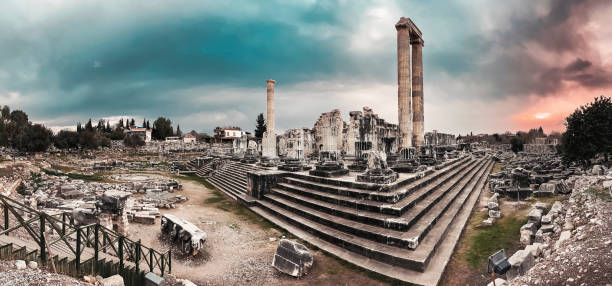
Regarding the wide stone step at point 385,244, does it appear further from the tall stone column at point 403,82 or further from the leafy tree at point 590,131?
the leafy tree at point 590,131

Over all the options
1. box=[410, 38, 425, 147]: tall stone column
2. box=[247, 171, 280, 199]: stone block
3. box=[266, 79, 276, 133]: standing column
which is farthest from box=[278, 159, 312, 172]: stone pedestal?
box=[266, 79, 276, 133]: standing column

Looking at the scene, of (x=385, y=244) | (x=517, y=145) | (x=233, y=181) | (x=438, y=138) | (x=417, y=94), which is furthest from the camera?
(x=517, y=145)

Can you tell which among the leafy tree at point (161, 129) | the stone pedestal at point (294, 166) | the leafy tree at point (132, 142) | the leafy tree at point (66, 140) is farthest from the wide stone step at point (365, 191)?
the leafy tree at point (161, 129)

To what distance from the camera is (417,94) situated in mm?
20281

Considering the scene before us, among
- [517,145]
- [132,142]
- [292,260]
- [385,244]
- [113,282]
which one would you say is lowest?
[292,260]

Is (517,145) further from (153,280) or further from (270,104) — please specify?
(153,280)

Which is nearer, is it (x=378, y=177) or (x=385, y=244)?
(x=385, y=244)

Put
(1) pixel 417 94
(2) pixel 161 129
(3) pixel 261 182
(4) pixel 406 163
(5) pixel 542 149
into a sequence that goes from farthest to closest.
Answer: (2) pixel 161 129
(5) pixel 542 149
(1) pixel 417 94
(4) pixel 406 163
(3) pixel 261 182

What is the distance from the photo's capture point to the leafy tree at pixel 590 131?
16594 mm

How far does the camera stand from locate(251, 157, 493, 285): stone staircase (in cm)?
564

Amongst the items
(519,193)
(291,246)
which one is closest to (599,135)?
(519,193)

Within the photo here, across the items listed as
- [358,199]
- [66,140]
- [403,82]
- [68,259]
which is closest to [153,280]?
[68,259]

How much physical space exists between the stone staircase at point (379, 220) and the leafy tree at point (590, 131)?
505 inches

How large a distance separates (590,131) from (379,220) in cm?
1893
